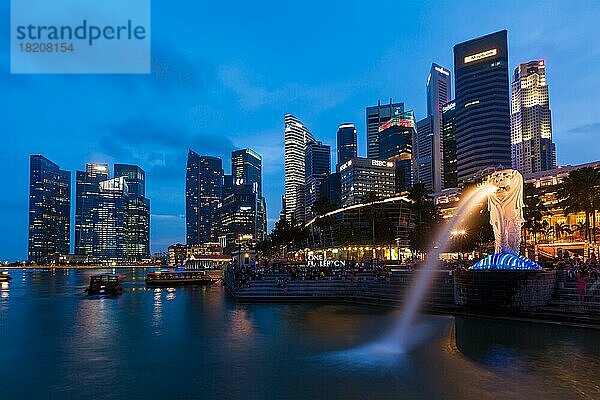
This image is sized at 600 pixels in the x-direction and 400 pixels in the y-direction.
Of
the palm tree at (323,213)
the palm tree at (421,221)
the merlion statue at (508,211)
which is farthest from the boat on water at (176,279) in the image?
the merlion statue at (508,211)

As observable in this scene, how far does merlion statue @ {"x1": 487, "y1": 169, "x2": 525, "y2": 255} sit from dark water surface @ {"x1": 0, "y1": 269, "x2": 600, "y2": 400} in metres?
6.87

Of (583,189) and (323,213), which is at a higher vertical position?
(323,213)

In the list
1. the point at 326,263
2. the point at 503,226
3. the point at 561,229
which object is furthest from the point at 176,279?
the point at 561,229

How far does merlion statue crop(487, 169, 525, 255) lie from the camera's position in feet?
123

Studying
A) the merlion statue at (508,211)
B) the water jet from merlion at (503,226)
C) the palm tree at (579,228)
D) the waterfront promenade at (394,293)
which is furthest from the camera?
the palm tree at (579,228)

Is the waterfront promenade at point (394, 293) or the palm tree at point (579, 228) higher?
the palm tree at point (579, 228)

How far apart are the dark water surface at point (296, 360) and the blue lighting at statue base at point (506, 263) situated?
4117mm

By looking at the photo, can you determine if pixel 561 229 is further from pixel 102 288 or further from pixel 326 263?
pixel 102 288

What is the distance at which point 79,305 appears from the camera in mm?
57000

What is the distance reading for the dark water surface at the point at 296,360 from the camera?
19297 millimetres

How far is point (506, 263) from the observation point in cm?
3528

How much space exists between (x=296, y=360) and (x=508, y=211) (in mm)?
22076

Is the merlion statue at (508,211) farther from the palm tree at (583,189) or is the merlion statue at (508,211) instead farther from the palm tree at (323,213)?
the palm tree at (323,213)

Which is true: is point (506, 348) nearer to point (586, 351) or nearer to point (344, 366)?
point (586, 351)
